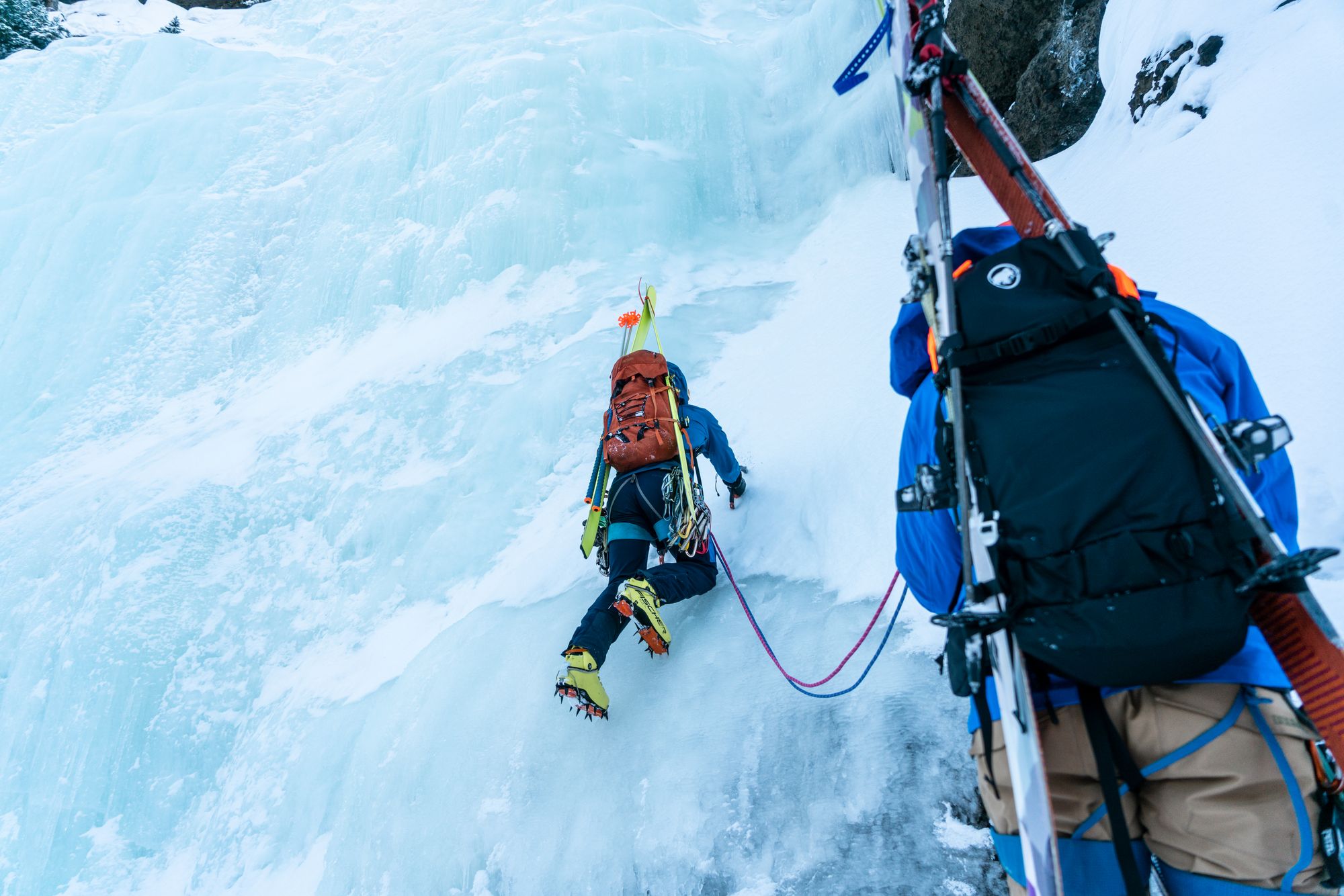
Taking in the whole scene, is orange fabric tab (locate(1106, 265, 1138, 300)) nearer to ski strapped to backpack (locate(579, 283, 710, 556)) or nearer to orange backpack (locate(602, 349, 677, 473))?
ski strapped to backpack (locate(579, 283, 710, 556))

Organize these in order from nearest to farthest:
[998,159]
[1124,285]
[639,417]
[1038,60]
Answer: [1124,285]
[998,159]
[639,417]
[1038,60]

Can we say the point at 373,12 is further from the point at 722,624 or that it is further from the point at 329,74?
the point at 722,624

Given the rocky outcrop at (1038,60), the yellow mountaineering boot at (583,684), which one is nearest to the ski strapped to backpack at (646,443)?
the yellow mountaineering boot at (583,684)

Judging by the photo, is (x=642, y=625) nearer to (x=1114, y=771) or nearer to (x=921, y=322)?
(x=921, y=322)

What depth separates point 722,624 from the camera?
3.29 metres

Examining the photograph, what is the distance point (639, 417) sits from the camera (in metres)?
3.68

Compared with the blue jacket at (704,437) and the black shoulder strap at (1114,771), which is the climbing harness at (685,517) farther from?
the black shoulder strap at (1114,771)

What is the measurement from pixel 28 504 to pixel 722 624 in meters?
6.85

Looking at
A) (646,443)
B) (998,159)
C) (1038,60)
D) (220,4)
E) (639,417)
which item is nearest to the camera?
(998,159)

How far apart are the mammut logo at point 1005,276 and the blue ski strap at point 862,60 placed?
128 centimetres

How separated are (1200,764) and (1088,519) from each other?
0.42 metres

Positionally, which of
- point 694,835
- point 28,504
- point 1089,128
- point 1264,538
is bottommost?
point 28,504

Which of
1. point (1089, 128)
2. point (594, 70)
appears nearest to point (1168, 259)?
point (1089, 128)

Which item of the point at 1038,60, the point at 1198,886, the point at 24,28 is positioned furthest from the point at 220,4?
the point at 1198,886
